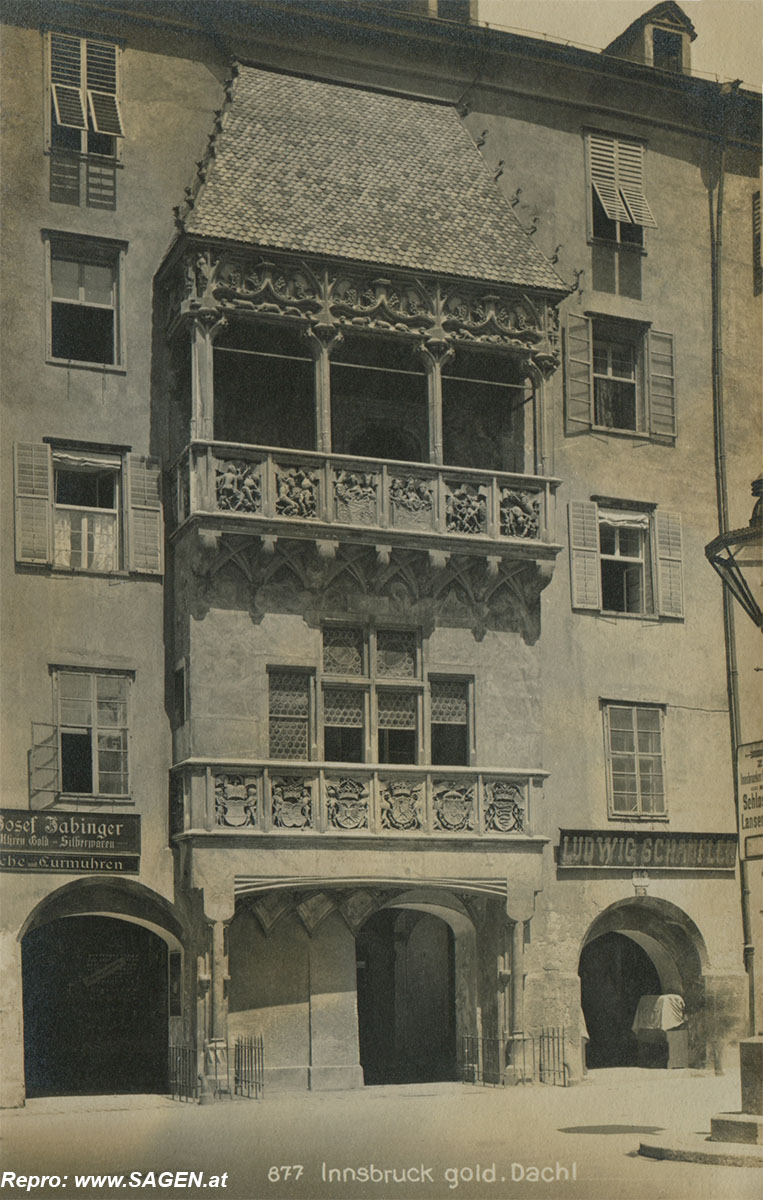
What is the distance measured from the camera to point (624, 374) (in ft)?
104

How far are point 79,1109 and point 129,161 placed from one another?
14.2m

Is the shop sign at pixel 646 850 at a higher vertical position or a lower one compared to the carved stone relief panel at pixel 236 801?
lower

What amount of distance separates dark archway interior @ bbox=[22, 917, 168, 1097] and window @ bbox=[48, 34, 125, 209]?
11.6 m

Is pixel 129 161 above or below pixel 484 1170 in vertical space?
above

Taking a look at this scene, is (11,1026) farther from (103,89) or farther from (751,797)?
(103,89)

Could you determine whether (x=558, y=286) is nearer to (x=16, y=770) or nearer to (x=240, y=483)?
(x=240, y=483)

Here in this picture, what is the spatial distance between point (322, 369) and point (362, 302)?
1.33 metres

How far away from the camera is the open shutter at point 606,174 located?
3172 centimetres

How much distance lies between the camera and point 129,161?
28.3m

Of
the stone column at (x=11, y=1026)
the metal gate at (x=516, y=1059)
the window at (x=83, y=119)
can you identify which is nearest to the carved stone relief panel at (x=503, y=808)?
the metal gate at (x=516, y=1059)

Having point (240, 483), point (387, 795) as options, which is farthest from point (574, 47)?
point (387, 795)

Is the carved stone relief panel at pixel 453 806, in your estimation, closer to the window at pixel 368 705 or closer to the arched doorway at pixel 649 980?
the window at pixel 368 705

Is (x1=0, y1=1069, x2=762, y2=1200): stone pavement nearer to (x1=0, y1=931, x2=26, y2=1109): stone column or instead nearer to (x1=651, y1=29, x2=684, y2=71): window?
(x1=0, y1=931, x2=26, y2=1109): stone column

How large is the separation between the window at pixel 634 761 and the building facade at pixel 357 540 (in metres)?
0.09
